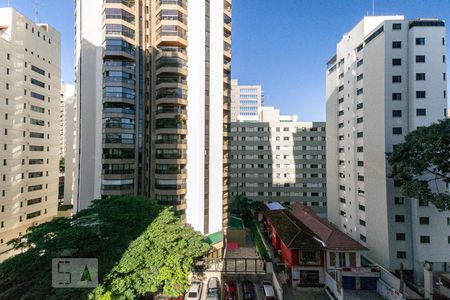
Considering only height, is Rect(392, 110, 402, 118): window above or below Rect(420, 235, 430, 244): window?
above

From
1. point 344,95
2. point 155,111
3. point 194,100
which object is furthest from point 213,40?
point 344,95

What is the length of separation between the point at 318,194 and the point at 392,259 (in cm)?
3281

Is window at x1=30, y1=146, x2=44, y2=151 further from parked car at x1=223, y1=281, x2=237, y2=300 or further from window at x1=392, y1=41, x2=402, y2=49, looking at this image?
window at x1=392, y1=41, x2=402, y2=49

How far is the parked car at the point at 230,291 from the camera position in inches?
966

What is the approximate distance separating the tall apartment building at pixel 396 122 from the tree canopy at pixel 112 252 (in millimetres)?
25443

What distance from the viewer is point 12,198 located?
123 feet

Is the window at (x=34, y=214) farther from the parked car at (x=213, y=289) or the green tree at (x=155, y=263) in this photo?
the parked car at (x=213, y=289)

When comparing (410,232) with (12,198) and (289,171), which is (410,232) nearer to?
(289,171)

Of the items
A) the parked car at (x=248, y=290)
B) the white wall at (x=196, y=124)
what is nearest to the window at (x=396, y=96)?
the white wall at (x=196, y=124)

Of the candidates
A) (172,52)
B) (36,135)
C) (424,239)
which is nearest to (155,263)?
(172,52)

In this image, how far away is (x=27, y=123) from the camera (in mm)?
40438

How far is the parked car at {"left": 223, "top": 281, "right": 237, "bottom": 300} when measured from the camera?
24.5 metres

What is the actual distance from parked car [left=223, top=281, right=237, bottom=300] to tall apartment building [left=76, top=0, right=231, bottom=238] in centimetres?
886

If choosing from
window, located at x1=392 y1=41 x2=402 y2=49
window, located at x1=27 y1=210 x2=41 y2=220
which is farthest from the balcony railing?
window, located at x1=27 y1=210 x2=41 y2=220
